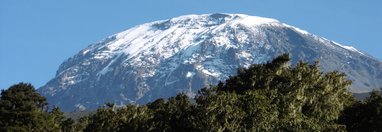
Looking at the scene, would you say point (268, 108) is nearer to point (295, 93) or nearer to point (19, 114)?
point (295, 93)

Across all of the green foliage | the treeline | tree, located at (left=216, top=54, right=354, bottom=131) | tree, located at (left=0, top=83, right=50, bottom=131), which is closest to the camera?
the treeline

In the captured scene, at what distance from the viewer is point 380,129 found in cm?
8050

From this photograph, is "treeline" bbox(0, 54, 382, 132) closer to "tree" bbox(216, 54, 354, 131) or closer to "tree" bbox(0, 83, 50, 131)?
"tree" bbox(216, 54, 354, 131)

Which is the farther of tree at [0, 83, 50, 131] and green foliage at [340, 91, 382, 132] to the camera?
tree at [0, 83, 50, 131]

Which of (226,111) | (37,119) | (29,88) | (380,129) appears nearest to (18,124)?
(37,119)

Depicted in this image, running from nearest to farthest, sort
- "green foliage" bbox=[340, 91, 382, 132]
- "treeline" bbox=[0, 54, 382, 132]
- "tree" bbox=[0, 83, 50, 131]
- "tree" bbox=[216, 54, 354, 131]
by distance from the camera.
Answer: "treeline" bbox=[0, 54, 382, 132] → "tree" bbox=[216, 54, 354, 131] → "green foliage" bbox=[340, 91, 382, 132] → "tree" bbox=[0, 83, 50, 131]

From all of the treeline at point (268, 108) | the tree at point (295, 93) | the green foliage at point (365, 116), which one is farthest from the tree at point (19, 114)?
the green foliage at point (365, 116)

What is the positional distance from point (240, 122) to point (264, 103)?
3.26 m

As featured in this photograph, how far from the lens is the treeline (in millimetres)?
71688

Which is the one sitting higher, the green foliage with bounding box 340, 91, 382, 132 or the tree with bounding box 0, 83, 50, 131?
the tree with bounding box 0, 83, 50, 131

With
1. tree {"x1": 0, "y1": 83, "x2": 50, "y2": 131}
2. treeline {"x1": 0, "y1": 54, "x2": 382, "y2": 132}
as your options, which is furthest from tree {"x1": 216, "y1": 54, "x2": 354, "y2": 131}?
tree {"x1": 0, "y1": 83, "x2": 50, "y2": 131}

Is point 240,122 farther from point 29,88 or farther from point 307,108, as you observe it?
point 29,88

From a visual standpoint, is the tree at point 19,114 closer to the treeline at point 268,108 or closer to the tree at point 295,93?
the treeline at point 268,108

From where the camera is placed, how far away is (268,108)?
72750 millimetres
